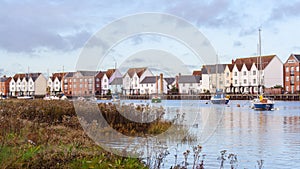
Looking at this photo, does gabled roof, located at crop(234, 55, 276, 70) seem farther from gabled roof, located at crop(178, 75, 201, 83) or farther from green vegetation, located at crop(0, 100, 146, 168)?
green vegetation, located at crop(0, 100, 146, 168)

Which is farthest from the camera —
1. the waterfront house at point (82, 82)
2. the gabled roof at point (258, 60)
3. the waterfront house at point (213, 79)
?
the gabled roof at point (258, 60)

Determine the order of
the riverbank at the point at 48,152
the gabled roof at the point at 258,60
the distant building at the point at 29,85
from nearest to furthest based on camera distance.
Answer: the riverbank at the point at 48,152 → the gabled roof at the point at 258,60 → the distant building at the point at 29,85

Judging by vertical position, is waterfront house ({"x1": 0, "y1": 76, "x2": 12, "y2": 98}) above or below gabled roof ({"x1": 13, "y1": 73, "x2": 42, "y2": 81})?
below

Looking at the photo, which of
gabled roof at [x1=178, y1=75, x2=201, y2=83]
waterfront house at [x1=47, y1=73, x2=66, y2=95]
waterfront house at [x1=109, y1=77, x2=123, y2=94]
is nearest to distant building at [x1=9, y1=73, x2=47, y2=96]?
waterfront house at [x1=47, y1=73, x2=66, y2=95]

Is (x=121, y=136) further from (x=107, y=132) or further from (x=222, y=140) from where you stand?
(x=222, y=140)

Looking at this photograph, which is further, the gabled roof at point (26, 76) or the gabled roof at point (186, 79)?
the gabled roof at point (26, 76)

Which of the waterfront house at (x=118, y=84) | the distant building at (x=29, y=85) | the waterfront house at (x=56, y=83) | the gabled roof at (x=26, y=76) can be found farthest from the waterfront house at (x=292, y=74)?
the gabled roof at (x=26, y=76)

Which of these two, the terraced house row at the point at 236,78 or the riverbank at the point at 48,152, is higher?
the terraced house row at the point at 236,78

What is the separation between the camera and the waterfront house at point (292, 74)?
115 m

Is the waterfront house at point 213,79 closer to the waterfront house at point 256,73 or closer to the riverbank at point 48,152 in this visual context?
the waterfront house at point 256,73

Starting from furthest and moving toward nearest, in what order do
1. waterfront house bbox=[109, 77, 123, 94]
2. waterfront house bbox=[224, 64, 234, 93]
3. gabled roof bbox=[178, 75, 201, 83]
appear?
waterfront house bbox=[224, 64, 234, 93] → waterfront house bbox=[109, 77, 123, 94] → gabled roof bbox=[178, 75, 201, 83]

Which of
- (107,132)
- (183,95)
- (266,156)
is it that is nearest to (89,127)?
(107,132)

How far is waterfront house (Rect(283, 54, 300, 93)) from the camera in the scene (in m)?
115

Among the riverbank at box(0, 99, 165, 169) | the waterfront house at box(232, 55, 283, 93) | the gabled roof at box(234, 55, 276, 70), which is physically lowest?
the riverbank at box(0, 99, 165, 169)
